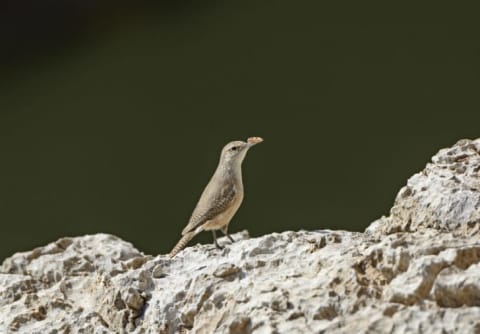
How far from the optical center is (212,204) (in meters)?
3.78

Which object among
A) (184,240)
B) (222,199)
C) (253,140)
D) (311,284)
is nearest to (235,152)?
(253,140)

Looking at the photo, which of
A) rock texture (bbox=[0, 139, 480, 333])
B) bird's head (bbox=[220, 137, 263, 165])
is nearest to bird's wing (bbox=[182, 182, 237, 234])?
bird's head (bbox=[220, 137, 263, 165])

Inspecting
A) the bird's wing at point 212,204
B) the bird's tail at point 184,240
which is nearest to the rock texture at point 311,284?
the bird's tail at point 184,240

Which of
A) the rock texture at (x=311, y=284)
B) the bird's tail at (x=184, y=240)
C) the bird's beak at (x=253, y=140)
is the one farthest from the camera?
the bird's beak at (x=253, y=140)

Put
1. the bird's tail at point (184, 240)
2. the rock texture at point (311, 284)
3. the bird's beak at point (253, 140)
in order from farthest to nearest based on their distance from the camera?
1. the bird's beak at point (253, 140)
2. the bird's tail at point (184, 240)
3. the rock texture at point (311, 284)

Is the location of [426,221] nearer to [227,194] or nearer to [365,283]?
[365,283]

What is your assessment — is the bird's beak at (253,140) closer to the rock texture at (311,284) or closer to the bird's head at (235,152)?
the bird's head at (235,152)

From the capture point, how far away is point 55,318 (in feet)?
9.84

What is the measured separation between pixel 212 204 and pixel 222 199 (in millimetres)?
60

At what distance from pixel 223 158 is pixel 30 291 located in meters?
1.14

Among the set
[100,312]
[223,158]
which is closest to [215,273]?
[100,312]

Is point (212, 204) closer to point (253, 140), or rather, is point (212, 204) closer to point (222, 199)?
point (222, 199)

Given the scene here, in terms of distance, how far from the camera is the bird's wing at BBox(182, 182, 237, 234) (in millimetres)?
3759

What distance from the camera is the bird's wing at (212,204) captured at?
3.76m
